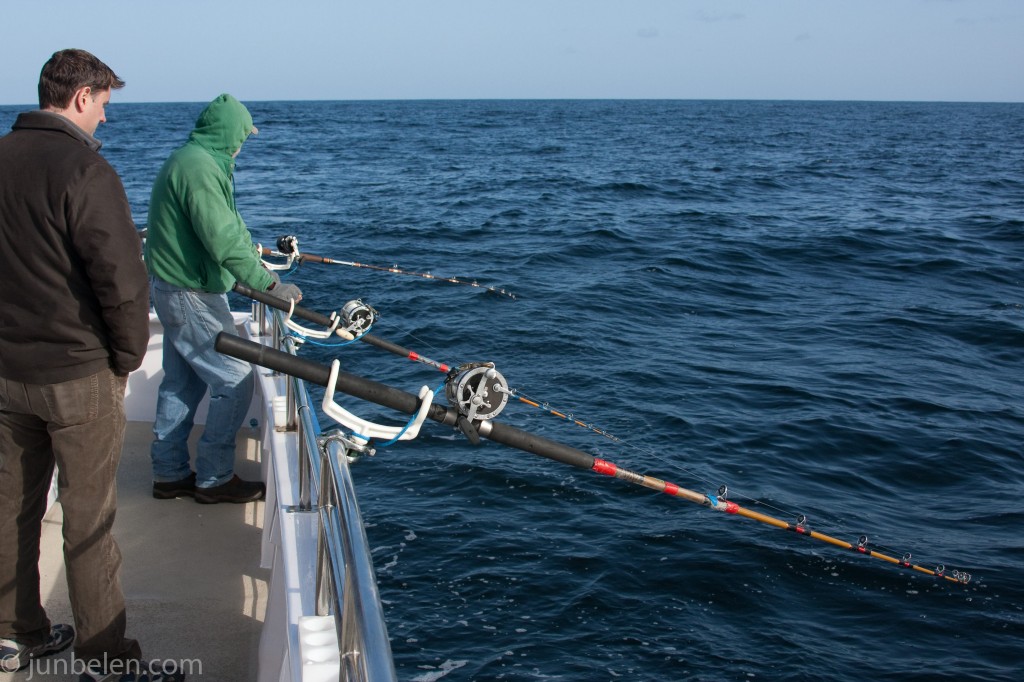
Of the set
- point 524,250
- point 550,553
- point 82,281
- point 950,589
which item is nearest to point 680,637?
point 550,553

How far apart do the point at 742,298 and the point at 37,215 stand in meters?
11.8

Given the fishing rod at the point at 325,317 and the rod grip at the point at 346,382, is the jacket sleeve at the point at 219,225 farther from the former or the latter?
the rod grip at the point at 346,382

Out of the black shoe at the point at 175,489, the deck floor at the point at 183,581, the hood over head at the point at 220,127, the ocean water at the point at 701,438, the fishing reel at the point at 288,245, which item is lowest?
the ocean water at the point at 701,438

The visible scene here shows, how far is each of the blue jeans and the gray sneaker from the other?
3.59 ft

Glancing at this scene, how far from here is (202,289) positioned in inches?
149

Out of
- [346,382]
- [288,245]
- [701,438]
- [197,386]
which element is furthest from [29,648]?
[701,438]

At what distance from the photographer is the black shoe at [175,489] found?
13.7ft

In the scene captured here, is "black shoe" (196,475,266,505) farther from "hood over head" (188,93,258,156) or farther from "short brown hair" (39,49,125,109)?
"short brown hair" (39,49,125,109)

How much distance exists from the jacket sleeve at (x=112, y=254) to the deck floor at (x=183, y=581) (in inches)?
44.7

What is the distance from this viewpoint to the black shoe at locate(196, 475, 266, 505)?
162 inches

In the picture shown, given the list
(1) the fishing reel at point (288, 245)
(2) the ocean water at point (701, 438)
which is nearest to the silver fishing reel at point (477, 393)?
(2) the ocean water at point (701, 438)

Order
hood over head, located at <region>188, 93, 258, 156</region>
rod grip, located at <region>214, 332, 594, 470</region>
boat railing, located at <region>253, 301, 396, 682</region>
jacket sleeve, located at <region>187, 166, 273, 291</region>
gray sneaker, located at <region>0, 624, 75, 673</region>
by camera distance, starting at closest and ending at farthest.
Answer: boat railing, located at <region>253, 301, 396, 682</region> → rod grip, located at <region>214, 332, 594, 470</region> → gray sneaker, located at <region>0, 624, 75, 673</region> → jacket sleeve, located at <region>187, 166, 273, 291</region> → hood over head, located at <region>188, 93, 258, 156</region>

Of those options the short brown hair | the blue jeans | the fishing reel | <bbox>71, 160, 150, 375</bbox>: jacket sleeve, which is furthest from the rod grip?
the fishing reel

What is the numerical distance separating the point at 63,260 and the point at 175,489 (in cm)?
196
